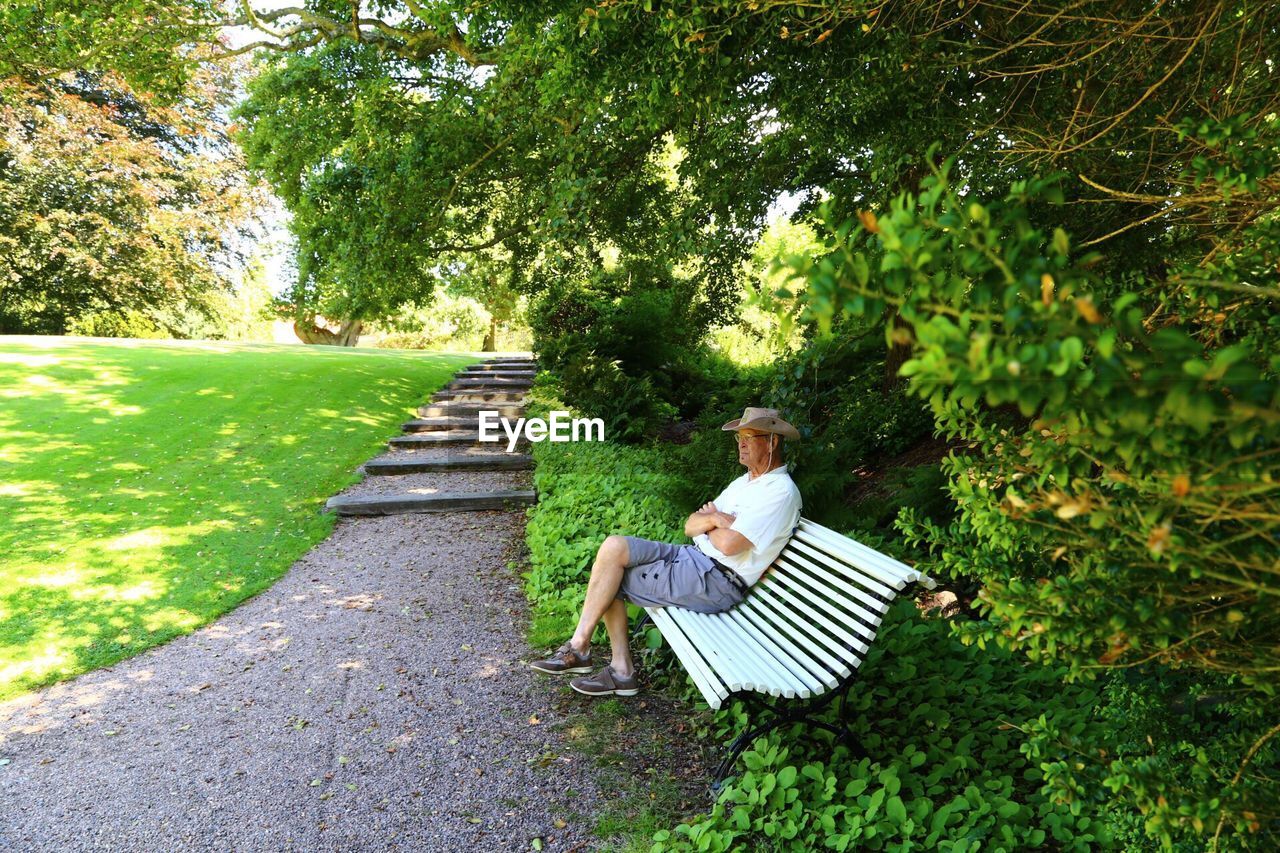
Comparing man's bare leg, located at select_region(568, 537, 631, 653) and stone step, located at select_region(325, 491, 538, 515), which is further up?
man's bare leg, located at select_region(568, 537, 631, 653)

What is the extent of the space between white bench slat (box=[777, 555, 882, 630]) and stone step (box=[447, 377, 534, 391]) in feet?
37.5

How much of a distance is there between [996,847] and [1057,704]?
1313mm

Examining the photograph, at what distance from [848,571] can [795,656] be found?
46 cm

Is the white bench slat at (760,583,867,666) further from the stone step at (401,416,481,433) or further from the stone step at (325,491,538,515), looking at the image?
the stone step at (401,416,481,433)

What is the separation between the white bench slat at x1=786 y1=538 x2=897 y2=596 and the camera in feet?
10.1

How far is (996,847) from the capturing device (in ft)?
8.52

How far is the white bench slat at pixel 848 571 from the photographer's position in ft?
10.1

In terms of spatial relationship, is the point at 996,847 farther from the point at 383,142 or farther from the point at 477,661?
the point at 383,142

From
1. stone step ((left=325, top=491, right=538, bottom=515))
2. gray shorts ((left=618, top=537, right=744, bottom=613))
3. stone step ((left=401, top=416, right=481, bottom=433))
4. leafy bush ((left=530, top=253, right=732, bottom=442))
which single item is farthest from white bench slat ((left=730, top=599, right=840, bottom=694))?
stone step ((left=401, top=416, right=481, bottom=433))

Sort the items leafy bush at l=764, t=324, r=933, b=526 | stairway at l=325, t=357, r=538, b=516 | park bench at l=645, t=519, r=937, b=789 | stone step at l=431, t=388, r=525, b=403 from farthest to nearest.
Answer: stone step at l=431, t=388, r=525, b=403, stairway at l=325, t=357, r=538, b=516, leafy bush at l=764, t=324, r=933, b=526, park bench at l=645, t=519, r=937, b=789

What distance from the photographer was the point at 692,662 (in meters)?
3.27

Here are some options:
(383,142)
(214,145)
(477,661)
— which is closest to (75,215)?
(214,145)

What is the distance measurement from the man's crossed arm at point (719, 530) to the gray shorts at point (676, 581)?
14 cm

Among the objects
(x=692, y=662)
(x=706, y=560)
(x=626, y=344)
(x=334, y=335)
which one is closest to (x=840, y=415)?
(x=626, y=344)
